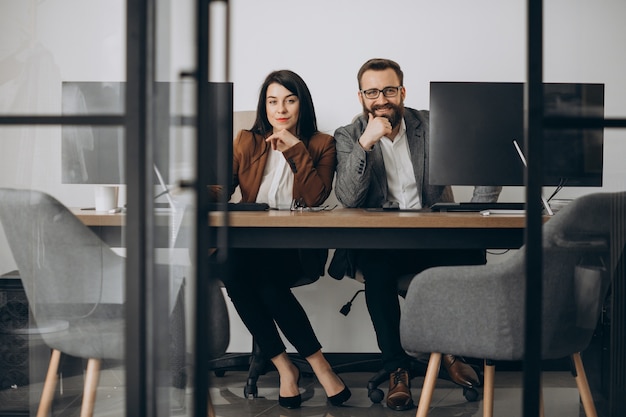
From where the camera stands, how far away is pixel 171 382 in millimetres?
1743

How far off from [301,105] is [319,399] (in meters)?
1.29

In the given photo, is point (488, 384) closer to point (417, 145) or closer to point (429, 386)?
point (429, 386)

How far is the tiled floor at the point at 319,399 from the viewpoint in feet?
5.70

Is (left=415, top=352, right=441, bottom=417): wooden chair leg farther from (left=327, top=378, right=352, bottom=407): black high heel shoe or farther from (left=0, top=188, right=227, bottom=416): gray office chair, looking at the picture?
(left=0, top=188, right=227, bottom=416): gray office chair

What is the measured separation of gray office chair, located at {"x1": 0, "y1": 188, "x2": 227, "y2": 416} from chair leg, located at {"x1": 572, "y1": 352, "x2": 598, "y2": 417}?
113 cm

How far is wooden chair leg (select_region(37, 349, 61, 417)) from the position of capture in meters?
1.76

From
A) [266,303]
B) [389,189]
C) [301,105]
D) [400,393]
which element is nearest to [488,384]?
[400,393]

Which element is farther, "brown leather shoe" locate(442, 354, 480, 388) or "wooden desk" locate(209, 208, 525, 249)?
"brown leather shoe" locate(442, 354, 480, 388)

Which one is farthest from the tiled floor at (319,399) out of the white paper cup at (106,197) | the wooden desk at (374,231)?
the wooden desk at (374,231)

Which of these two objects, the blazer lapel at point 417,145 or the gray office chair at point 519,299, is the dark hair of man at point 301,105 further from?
the gray office chair at point 519,299

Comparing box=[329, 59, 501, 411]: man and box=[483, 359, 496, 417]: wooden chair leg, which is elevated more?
box=[329, 59, 501, 411]: man

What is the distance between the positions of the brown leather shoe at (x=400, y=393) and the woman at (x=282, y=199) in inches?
7.6

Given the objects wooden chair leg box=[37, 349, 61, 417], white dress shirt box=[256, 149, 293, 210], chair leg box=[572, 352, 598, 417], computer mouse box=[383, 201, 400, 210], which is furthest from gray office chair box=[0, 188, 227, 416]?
white dress shirt box=[256, 149, 293, 210]

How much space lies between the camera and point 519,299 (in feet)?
6.63
